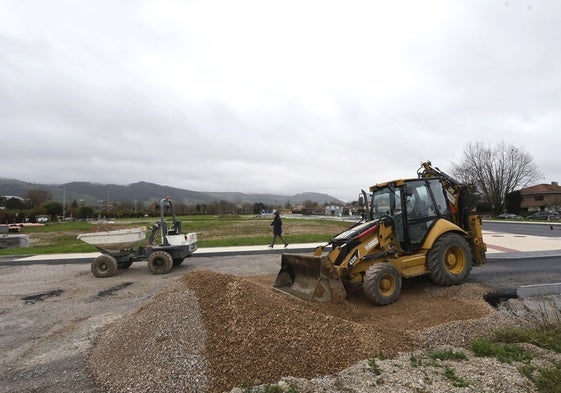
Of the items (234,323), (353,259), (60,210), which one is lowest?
(234,323)

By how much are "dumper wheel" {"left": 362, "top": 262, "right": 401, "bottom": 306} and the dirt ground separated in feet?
0.57

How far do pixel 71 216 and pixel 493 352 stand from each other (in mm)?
83217

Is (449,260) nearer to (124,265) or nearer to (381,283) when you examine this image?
(381,283)

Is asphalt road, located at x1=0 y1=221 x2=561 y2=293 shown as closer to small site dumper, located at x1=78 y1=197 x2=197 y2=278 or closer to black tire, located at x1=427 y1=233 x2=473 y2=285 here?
black tire, located at x1=427 y1=233 x2=473 y2=285

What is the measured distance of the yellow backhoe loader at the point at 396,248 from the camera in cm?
624

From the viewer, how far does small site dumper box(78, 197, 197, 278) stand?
36.3ft

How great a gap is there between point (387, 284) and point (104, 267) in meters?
8.87

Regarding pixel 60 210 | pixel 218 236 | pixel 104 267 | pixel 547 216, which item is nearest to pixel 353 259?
pixel 104 267

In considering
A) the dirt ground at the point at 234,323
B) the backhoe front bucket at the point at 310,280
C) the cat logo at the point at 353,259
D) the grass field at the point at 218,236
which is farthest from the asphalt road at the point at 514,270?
the grass field at the point at 218,236

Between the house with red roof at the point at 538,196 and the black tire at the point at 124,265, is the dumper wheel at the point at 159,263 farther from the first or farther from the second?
the house with red roof at the point at 538,196

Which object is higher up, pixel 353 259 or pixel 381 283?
pixel 353 259

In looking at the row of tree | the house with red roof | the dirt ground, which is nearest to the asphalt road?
the dirt ground

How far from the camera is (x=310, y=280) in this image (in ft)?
21.7

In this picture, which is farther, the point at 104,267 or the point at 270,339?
the point at 104,267
